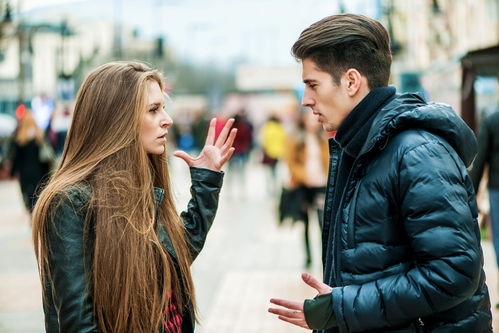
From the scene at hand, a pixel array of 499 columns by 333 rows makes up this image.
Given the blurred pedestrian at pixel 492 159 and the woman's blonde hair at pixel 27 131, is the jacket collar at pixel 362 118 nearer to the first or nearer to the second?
the blurred pedestrian at pixel 492 159

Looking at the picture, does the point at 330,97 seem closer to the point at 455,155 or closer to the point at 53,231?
the point at 455,155

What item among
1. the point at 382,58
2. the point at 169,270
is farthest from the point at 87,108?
the point at 382,58

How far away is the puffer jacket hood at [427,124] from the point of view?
2.22 meters

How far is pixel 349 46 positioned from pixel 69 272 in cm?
117

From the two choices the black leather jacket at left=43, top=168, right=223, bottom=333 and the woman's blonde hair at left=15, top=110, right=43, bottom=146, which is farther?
the woman's blonde hair at left=15, top=110, right=43, bottom=146

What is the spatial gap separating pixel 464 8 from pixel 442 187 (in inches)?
1036

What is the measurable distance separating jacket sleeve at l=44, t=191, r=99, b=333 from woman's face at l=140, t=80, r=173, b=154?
43cm

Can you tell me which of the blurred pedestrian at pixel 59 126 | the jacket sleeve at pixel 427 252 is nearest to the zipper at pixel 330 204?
the jacket sleeve at pixel 427 252

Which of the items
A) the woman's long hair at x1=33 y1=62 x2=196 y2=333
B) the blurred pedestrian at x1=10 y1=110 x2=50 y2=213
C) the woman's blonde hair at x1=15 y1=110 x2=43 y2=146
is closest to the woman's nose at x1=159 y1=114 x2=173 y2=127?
the woman's long hair at x1=33 y1=62 x2=196 y2=333

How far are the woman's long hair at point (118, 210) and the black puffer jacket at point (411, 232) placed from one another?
28.2 inches

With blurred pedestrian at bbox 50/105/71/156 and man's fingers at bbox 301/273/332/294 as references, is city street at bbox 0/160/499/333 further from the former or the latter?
blurred pedestrian at bbox 50/105/71/156

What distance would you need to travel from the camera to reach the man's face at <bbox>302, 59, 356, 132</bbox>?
240cm

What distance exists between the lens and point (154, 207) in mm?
2818

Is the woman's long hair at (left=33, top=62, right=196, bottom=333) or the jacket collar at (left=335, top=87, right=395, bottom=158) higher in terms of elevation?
the jacket collar at (left=335, top=87, right=395, bottom=158)
